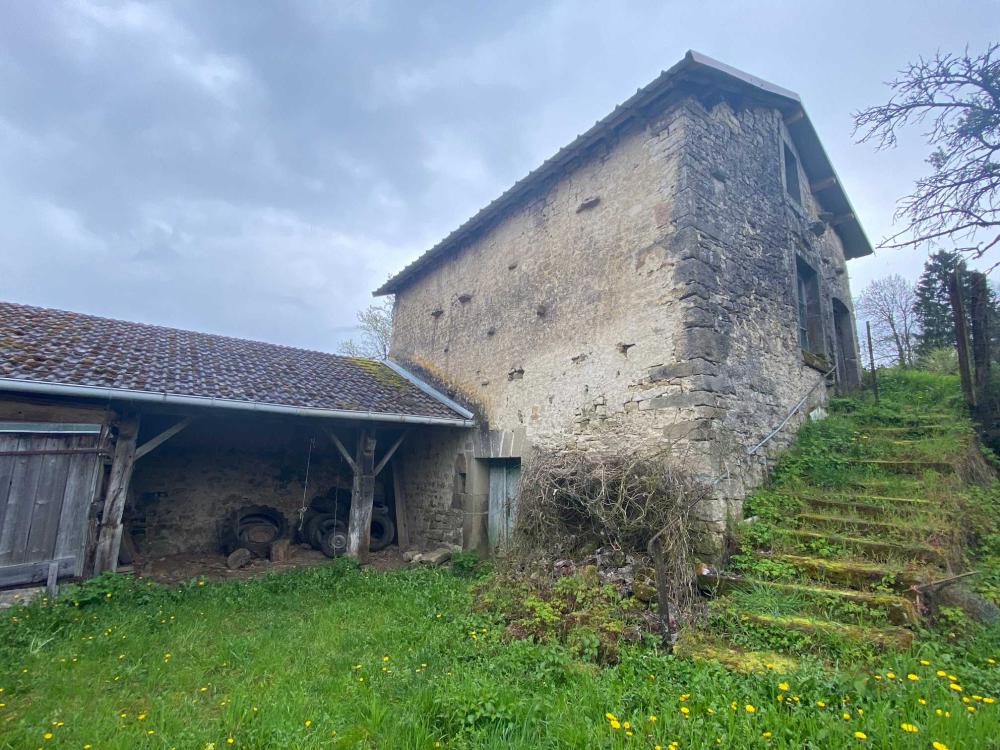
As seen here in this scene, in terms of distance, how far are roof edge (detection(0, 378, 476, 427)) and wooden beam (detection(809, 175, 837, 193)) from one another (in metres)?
7.46

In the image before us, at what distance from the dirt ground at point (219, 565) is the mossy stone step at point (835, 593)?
4.61 m

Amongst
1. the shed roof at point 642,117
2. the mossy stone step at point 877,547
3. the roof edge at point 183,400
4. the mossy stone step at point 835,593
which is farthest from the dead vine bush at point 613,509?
the shed roof at point 642,117

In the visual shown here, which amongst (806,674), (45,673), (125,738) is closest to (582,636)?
(806,674)

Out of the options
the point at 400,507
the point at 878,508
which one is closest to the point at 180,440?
the point at 400,507

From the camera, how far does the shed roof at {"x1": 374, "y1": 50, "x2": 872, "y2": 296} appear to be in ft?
18.7

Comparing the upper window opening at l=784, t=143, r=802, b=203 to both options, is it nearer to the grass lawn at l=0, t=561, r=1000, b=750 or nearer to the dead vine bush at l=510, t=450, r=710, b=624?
the dead vine bush at l=510, t=450, r=710, b=624

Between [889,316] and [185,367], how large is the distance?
68.2 feet

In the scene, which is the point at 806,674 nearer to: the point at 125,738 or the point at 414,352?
the point at 125,738

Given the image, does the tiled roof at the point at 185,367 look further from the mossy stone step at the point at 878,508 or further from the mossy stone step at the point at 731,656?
the mossy stone step at the point at 878,508

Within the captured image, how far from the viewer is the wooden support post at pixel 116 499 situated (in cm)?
536

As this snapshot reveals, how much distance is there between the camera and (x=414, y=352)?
10164 mm

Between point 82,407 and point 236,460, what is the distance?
322 cm


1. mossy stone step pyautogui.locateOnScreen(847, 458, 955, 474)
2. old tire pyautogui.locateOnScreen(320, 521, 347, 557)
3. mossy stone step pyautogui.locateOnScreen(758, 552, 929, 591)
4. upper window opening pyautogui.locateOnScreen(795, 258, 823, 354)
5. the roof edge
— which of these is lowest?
old tire pyautogui.locateOnScreen(320, 521, 347, 557)

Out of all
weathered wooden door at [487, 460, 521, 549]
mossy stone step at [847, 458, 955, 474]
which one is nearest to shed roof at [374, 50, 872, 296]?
weathered wooden door at [487, 460, 521, 549]
